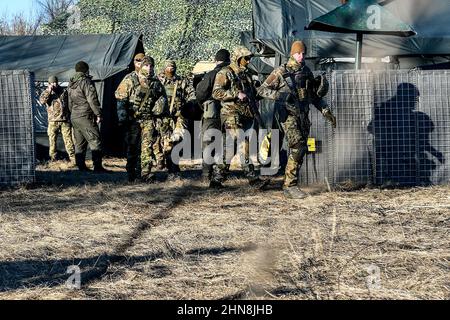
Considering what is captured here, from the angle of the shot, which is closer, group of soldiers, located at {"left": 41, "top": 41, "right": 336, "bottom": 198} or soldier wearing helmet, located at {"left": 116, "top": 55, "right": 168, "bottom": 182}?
group of soldiers, located at {"left": 41, "top": 41, "right": 336, "bottom": 198}

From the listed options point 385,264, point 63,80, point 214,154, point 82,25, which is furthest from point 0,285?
point 82,25

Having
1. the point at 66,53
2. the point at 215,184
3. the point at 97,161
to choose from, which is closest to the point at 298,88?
the point at 215,184

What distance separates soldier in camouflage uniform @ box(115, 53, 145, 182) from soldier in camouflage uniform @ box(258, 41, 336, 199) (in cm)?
223

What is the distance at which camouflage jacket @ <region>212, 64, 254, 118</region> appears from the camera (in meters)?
9.66

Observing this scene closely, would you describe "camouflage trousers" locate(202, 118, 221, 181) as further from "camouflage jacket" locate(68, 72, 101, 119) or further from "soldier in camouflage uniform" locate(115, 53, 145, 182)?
"camouflage jacket" locate(68, 72, 101, 119)

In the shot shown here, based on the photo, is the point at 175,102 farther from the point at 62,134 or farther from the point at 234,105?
the point at 62,134

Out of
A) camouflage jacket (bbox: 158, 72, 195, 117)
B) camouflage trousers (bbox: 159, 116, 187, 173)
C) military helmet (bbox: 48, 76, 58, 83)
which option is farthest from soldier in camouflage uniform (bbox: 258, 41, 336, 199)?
military helmet (bbox: 48, 76, 58, 83)

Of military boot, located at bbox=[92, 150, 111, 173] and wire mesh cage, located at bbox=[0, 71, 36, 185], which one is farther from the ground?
wire mesh cage, located at bbox=[0, 71, 36, 185]

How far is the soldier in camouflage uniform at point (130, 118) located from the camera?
10.2 meters

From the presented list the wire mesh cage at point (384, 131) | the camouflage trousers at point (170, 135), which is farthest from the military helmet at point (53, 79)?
the wire mesh cage at point (384, 131)

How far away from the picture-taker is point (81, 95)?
41.0 ft

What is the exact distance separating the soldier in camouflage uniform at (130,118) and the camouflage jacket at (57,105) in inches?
151

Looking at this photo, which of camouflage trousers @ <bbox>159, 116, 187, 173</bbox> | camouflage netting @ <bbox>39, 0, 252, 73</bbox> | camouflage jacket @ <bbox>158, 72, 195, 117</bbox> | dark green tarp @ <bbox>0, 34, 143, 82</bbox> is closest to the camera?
camouflage trousers @ <bbox>159, 116, 187, 173</bbox>

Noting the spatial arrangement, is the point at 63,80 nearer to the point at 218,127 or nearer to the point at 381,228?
the point at 218,127
